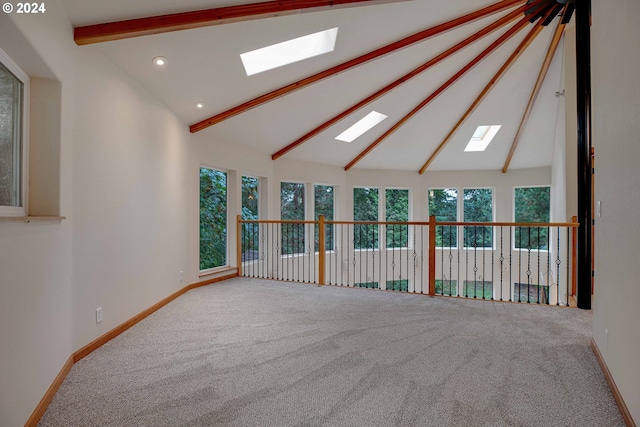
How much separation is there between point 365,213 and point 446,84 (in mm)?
3888

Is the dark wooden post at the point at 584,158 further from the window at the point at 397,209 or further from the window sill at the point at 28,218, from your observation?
the window at the point at 397,209

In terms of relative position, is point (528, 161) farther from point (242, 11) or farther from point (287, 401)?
point (287, 401)

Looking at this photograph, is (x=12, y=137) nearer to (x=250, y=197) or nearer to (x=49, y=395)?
(x=49, y=395)

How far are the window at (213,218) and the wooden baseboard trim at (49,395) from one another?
2767mm

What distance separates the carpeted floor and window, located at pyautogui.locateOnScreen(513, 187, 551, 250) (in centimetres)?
540

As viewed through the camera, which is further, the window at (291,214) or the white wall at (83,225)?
the window at (291,214)

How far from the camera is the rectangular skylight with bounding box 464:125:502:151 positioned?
732cm

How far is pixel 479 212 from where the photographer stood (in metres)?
8.74

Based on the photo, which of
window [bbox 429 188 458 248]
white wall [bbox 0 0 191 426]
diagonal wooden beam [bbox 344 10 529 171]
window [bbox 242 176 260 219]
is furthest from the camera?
window [bbox 429 188 458 248]

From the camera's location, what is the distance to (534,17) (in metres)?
3.50

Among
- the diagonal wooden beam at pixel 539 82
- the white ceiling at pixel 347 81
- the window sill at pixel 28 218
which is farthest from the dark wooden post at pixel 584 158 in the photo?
the window sill at pixel 28 218

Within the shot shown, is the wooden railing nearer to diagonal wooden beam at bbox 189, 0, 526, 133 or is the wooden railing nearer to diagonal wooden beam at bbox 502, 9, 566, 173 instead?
diagonal wooden beam at bbox 189, 0, 526, 133

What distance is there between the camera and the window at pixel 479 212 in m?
8.59

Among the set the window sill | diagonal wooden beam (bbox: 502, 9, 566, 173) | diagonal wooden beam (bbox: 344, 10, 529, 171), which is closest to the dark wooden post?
diagonal wooden beam (bbox: 502, 9, 566, 173)
